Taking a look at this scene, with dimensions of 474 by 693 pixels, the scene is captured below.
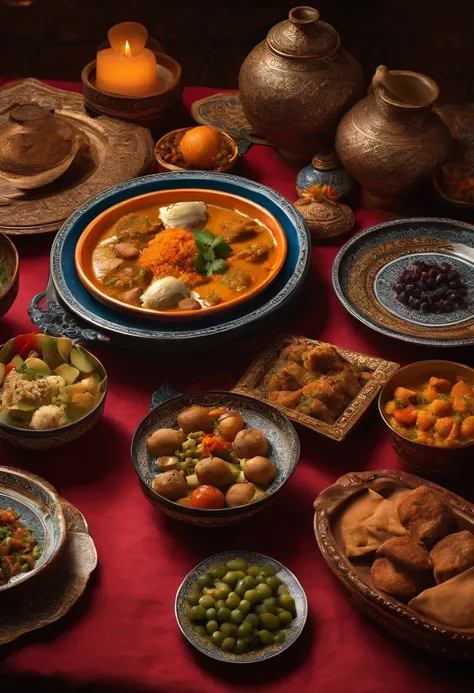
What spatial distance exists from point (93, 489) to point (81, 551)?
24 cm

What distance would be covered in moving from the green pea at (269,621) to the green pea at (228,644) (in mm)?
70

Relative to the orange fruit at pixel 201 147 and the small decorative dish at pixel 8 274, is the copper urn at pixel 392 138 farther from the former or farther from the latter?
the small decorative dish at pixel 8 274

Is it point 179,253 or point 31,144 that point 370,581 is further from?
point 31,144

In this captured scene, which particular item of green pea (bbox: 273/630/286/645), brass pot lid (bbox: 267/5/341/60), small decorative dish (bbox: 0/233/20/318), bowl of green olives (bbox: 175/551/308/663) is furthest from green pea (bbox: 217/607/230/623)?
brass pot lid (bbox: 267/5/341/60)

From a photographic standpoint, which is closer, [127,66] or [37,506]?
[37,506]

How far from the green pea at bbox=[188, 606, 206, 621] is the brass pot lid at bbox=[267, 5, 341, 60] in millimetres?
1957

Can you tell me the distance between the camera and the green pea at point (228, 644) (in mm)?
1744

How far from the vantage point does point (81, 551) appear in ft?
6.41

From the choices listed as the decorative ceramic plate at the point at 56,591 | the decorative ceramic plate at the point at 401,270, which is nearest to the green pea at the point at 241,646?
the decorative ceramic plate at the point at 56,591

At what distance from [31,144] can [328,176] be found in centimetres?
105

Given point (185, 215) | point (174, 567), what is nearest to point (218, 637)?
point (174, 567)

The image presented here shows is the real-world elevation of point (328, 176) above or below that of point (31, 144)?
above

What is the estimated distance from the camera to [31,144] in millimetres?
3072

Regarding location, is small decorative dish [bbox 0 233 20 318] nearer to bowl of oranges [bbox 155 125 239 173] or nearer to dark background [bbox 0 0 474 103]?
bowl of oranges [bbox 155 125 239 173]
